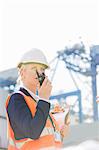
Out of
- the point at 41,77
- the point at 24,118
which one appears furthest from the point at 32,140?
the point at 41,77

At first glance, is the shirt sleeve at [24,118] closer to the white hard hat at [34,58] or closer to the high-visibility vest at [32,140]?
the high-visibility vest at [32,140]

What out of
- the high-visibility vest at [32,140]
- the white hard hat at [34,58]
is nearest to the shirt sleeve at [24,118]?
the high-visibility vest at [32,140]

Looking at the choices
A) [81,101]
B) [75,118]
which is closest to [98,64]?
[81,101]

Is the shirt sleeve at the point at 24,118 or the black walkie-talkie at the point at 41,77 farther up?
the black walkie-talkie at the point at 41,77

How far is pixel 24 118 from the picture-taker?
0.69 metres

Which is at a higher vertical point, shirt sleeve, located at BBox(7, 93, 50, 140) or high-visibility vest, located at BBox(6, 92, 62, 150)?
shirt sleeve, located at BBox(7, 93, 50, 140)

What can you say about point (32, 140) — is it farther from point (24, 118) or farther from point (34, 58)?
point (34, 58)

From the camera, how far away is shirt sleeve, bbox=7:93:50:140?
0.69 metres

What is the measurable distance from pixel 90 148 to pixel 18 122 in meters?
0.28

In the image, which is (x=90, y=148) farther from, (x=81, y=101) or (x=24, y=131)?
(x=81, y=101)

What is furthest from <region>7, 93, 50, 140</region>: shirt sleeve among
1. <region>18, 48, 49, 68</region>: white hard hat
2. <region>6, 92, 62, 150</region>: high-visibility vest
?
<region>18, 48, 49, 68</region>: white hard hat

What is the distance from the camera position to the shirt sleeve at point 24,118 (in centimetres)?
69

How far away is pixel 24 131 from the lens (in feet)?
2.31

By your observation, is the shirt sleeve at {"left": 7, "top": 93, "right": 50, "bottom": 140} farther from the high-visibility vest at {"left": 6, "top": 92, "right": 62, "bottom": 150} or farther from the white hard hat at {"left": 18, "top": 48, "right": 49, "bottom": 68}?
the white hard hat at {"left": 18, "top": 48, "right": 49, "bottom": 68}
